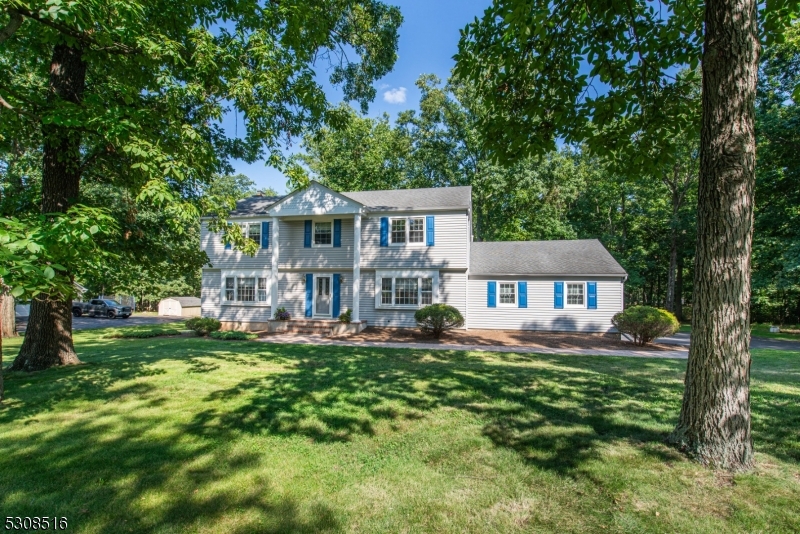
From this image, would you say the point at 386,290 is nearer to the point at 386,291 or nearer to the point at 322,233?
the point at 386,291

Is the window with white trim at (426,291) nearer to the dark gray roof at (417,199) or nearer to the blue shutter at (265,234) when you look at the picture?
the dark gray roof at (417,199)

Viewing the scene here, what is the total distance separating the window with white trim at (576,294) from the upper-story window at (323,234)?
36.9ft

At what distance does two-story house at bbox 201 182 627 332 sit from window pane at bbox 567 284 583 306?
1.6 inches

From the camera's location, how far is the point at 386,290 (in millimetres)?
17469

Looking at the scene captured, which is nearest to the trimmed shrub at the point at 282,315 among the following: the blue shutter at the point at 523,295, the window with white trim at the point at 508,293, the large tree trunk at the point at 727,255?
the window with white trim at the point at 508,293

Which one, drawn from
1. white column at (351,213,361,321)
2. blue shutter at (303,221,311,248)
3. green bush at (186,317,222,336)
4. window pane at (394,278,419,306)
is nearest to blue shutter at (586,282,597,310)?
window pane at (394,278,419,306)

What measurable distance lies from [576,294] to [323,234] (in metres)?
12.1

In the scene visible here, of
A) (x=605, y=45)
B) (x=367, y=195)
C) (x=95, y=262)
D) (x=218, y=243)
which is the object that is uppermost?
(x=367, y=195)

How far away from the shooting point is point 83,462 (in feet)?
11.5

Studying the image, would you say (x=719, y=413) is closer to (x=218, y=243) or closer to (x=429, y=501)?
(x=429, y=501)

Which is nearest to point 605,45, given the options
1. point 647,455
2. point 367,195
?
point 647,455

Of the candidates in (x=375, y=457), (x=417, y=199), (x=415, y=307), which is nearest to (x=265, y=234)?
(x=417, y=199)

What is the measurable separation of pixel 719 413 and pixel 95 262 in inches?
276

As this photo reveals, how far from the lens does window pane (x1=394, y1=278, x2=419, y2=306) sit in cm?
1723
